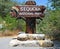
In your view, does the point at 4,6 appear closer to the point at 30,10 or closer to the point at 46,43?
the point at 30,10

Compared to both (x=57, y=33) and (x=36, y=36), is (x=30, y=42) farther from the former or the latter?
(x=57, y=33)

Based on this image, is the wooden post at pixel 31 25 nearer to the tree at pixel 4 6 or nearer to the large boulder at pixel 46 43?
the large boulder at pixel 46 43

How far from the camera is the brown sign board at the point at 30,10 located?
57.4 ft

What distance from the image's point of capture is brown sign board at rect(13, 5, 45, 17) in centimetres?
1750

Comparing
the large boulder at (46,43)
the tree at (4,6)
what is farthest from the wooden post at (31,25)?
the tree at (4,6)

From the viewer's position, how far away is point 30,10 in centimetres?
1756

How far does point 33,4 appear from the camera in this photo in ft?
58.9

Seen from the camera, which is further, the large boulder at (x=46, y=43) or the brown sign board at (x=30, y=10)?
the brown sign board at (x=30, y=10)

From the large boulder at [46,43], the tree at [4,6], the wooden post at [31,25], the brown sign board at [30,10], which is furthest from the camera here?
the tree at [4,6]

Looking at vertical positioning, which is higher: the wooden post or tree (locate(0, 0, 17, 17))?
tree (locate(0, 0, 17, 17))

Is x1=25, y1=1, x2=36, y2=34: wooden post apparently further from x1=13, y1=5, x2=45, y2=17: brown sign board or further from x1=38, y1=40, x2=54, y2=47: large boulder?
x1=38, y1=40, x2=54, y2=47: large boulder

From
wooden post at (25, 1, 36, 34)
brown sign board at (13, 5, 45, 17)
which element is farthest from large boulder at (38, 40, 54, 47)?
brown sign board at (13, 5, 45, 17)

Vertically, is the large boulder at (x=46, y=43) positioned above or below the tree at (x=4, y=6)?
below

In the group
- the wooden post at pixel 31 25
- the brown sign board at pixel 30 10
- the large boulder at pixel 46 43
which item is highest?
the brown sign board at pixel 30 10
